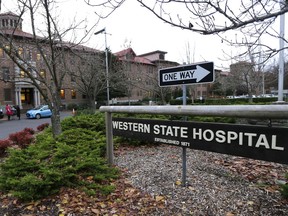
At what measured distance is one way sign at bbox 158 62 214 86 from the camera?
322cm

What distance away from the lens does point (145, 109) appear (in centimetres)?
367

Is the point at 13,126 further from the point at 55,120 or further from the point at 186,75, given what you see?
the point at 186,75

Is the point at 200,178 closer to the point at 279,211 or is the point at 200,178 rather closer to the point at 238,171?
the point at 238,171

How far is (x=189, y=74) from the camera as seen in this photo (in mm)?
3455

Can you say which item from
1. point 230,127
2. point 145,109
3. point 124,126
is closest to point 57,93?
point 124,126

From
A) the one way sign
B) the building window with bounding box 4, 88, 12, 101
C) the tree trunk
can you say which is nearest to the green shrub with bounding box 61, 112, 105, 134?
the tree trunk

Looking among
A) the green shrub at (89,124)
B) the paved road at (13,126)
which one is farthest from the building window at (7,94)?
the green shrub at (89,124)

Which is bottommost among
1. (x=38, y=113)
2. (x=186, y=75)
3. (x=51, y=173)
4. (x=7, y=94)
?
(x=38, y=113)

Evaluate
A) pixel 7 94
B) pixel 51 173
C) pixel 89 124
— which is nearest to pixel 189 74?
pixel 51 173

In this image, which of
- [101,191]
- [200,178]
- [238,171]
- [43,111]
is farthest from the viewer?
[43,111]

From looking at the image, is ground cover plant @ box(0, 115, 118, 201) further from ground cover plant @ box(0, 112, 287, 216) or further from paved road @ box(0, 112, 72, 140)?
paved road @ box(0, 112, 72, 140)

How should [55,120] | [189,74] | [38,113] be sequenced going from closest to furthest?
[189,74], [55,120], [38,113]

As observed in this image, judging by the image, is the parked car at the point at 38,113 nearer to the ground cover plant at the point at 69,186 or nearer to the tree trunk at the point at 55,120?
the tree trunk at the point at 55,120

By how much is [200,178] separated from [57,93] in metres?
4.94
